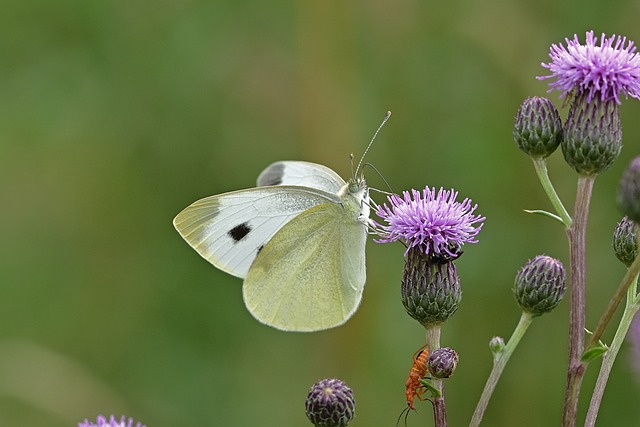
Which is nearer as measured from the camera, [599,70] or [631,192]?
[631,192]

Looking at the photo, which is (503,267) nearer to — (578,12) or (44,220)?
→ (578,12)

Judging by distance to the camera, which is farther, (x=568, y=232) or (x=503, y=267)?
(x=503, y=267)

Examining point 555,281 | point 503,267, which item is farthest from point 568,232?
point 503,267

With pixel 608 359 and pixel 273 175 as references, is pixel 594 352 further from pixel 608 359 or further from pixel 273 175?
pixel 273 175

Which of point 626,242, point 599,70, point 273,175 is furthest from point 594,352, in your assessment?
point 273,175

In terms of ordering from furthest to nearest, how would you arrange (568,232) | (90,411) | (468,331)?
(468,331)
(90,411)
(568,232)

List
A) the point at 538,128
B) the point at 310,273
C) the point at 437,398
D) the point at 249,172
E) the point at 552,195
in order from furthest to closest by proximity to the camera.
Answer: the point at 249,172 → the point at 310,273 → the point at 538,128 → the point at 552,195 → the point at 437,398

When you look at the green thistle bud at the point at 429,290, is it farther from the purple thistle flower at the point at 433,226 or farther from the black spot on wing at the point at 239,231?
the black spot on wing at the point at 239,231
